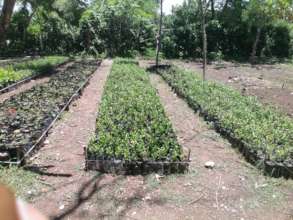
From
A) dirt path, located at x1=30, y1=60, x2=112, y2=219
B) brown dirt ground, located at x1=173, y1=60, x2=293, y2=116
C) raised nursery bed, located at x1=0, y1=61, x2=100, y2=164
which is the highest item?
raised nursery bed, located at x1=0, y1=61, x2=100, y2=164

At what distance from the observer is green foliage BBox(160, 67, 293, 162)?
197 inches

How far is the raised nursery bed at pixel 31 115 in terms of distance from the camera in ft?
15.6

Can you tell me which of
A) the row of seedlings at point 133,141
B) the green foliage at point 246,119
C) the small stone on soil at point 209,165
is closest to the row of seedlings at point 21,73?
the row of seedlings at point 133,141

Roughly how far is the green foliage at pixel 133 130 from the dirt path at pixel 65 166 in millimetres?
360

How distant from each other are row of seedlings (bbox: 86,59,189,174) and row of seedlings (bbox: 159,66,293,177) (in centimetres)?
98

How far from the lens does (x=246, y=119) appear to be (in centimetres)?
638

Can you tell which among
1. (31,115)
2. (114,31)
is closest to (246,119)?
(31,115)

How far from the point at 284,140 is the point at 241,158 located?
2.28 feet

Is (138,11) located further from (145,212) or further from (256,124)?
(145,212)

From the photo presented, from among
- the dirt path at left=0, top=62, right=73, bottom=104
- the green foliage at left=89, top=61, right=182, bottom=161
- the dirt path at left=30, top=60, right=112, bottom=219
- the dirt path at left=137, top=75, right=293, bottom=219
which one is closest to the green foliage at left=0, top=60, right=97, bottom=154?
the dirt path at left=30, top=60, right=112, bottom=219

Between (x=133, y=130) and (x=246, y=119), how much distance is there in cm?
204

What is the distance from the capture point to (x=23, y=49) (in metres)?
22.7

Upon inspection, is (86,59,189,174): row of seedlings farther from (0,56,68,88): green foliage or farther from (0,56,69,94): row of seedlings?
(0,56,68,88): green foliage

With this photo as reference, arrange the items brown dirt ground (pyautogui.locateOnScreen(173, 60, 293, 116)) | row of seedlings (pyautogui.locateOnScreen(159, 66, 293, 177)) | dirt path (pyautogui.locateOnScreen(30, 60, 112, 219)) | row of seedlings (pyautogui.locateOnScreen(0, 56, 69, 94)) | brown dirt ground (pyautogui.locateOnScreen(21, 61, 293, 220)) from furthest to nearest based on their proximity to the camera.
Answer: row of seedlings (pyautogui.locateOnScreen(0, 56, 69, 94)) < brown dirt ground (pyautogui.locateOnScreen(173, 60, 293, 116)) < row of seedlings (pyautogui.locateOnScreen(159, 66, 293, 177)) < dirt path (pyautogui.locateOnScreen(30, 60, 112, 219)) < brown dirt ground (pyautogui.locateOnScreen(21, 61, 293, 220))
